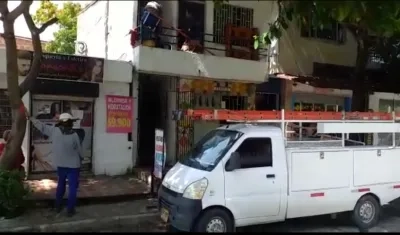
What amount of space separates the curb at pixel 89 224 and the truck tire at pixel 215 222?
1.95 metres

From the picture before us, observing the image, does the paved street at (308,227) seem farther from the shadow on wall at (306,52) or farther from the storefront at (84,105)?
the shadow on wall at (306,52)

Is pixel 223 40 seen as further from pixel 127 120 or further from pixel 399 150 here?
pixel 399 150

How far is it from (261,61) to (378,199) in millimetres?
6556

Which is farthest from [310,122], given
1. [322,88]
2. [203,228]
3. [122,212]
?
[322,88]

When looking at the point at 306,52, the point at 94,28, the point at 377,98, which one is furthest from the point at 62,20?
the point at 377,98

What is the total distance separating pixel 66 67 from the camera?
1055 centimetres

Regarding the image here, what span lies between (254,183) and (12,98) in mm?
4743

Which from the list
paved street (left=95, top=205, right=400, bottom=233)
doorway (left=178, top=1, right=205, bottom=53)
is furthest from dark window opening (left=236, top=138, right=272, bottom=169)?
doorway (left=178, top=1, right=205, bottom=53)

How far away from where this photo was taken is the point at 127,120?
11477 millimetres

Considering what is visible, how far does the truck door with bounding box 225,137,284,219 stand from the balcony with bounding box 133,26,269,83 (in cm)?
542

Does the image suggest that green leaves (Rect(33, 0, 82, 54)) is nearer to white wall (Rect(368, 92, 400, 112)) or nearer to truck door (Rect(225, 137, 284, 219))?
white wall (Rect(368, 92, 400, 112))

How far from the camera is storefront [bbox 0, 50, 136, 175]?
406 inches

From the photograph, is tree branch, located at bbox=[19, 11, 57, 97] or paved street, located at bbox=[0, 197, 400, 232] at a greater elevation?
tree branch, located at bbox=[19, 11, 57, 97]

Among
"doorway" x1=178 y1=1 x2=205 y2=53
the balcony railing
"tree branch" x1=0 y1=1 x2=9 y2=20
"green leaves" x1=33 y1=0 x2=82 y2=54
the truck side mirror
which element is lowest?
the truck side mirror
